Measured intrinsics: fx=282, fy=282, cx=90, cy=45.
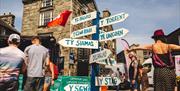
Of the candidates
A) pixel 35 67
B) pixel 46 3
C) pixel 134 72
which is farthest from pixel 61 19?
pixel 46 3

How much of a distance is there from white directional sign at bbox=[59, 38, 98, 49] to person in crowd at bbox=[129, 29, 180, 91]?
71.2 inches

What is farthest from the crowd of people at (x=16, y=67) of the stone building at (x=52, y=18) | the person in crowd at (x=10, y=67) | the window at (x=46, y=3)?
the window at (x=46, y=3)

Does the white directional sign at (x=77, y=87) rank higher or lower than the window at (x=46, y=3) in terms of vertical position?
lower

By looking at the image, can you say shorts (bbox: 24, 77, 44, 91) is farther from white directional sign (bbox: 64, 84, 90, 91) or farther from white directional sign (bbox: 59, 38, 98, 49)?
white directional sign (bbox: 64, 84, 90, 91)

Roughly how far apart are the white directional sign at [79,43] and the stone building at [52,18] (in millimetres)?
16521

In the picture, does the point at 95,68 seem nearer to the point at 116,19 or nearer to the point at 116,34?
the point at 116,34

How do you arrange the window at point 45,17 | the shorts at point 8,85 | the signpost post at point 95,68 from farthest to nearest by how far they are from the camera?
the window at point 45,17, the signpost post at point 95,68, the shorts at point 8,85

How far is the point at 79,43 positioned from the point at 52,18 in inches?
766

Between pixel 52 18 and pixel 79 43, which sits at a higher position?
pixel 52 18

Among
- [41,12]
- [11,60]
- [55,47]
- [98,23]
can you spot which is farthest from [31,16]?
[11,60]

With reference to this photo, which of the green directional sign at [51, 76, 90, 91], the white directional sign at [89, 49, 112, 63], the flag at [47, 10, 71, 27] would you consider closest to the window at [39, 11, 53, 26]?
the flag at [47, 10, 71, 27]

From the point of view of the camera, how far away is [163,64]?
5137 mm

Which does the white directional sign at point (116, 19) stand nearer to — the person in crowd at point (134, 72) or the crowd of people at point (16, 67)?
the crowd of people at point (16, 67)

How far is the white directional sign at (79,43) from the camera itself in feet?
21.5
